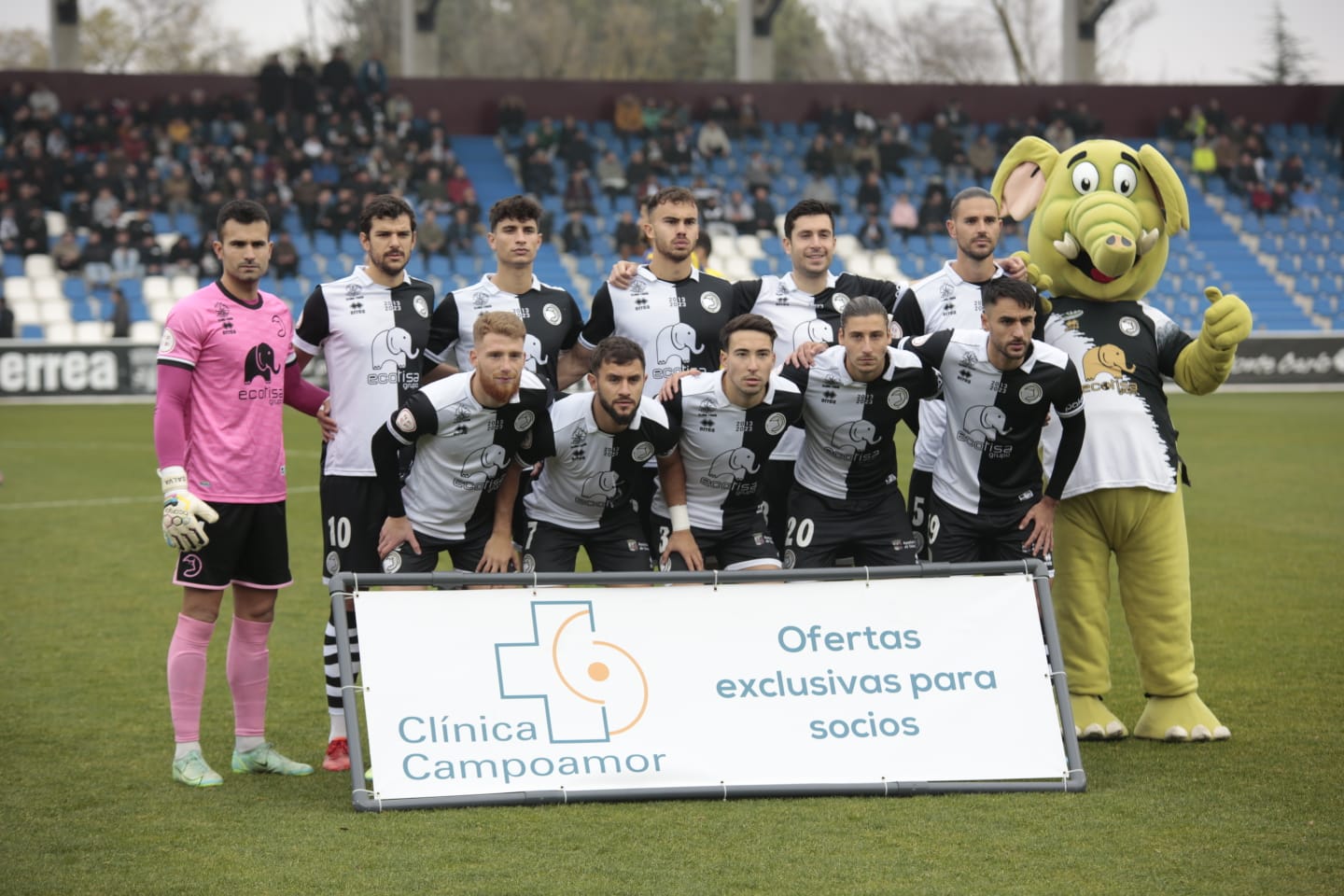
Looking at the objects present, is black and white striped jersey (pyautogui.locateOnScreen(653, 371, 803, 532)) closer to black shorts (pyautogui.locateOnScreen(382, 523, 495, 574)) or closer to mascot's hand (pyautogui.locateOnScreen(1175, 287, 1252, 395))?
black shorts (pyautogui.locateOnScreen(382, 523, 495, 574))

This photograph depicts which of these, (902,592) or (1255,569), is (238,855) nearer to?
(902,592)

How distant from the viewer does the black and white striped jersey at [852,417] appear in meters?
5.80

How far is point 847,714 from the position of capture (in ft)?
17.0

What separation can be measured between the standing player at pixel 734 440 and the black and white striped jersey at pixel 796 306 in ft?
1.44

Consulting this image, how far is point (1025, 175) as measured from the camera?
271 inches

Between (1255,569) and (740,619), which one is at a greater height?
(740,619)

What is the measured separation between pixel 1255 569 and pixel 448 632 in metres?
6.69

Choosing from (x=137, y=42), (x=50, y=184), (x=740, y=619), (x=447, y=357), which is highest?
(x=137, y=42)

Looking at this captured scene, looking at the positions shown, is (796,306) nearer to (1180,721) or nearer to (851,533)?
(851,533)

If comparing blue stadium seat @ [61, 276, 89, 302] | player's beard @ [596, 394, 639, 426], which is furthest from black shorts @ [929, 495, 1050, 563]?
blue stadium seat @ [61, 276, 89, 302]

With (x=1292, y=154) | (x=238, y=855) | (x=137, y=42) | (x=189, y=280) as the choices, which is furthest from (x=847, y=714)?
(x=137, y=42)

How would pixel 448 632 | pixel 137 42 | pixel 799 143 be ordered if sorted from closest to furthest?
pixel 448 632
pixel 799 143
pixel 137 42

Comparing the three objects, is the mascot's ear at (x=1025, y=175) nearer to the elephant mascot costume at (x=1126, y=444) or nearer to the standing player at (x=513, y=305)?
the elephant mascot costume at (x=1126, y=444)

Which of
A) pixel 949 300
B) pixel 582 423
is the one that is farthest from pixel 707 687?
pixel 949 300
